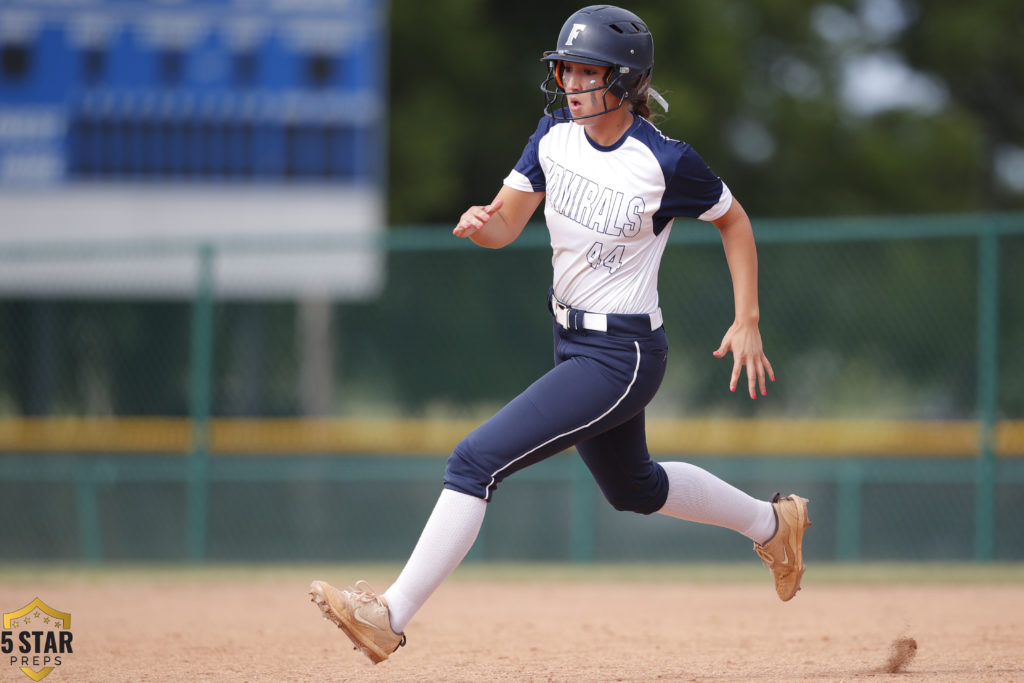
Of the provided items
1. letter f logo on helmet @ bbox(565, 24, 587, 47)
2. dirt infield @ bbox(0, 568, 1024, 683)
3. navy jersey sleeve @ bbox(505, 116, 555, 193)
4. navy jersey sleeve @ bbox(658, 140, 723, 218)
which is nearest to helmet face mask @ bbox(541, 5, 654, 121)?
letter f logo on helmet @ bbox(565, 24, 587, 47)

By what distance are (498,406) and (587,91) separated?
257 inches

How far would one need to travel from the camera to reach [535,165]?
403cm

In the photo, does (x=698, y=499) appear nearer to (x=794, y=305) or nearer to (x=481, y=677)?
(x=481, y=677)

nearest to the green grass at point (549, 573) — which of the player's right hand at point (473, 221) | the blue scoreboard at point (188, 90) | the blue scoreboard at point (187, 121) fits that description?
the blue scoreboard at point (187, 121)

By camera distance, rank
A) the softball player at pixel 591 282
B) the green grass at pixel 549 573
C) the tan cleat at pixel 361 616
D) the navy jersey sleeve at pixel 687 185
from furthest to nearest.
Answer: the green grass at pixel 549 573 → the navy jersey sleeve at pixel 687 185 → the softball player at pixel 591 282 → the tan cleat at pixel 361 616

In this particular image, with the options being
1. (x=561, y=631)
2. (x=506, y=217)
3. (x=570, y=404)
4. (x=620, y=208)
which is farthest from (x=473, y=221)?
(x=561, y=631)

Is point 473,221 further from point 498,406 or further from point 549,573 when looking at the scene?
point 498,406

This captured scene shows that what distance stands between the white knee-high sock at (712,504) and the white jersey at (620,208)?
24.7 inches

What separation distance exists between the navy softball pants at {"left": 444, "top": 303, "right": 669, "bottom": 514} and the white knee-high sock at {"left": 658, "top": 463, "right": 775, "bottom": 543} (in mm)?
365

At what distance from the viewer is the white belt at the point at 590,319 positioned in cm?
382

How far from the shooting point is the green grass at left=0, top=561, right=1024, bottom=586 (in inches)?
298

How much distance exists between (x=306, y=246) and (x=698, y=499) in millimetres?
5727

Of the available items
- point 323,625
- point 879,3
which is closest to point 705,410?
point 323,625

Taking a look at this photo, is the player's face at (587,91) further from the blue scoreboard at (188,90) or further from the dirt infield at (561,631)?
the blue scoreboard at (188,90)
